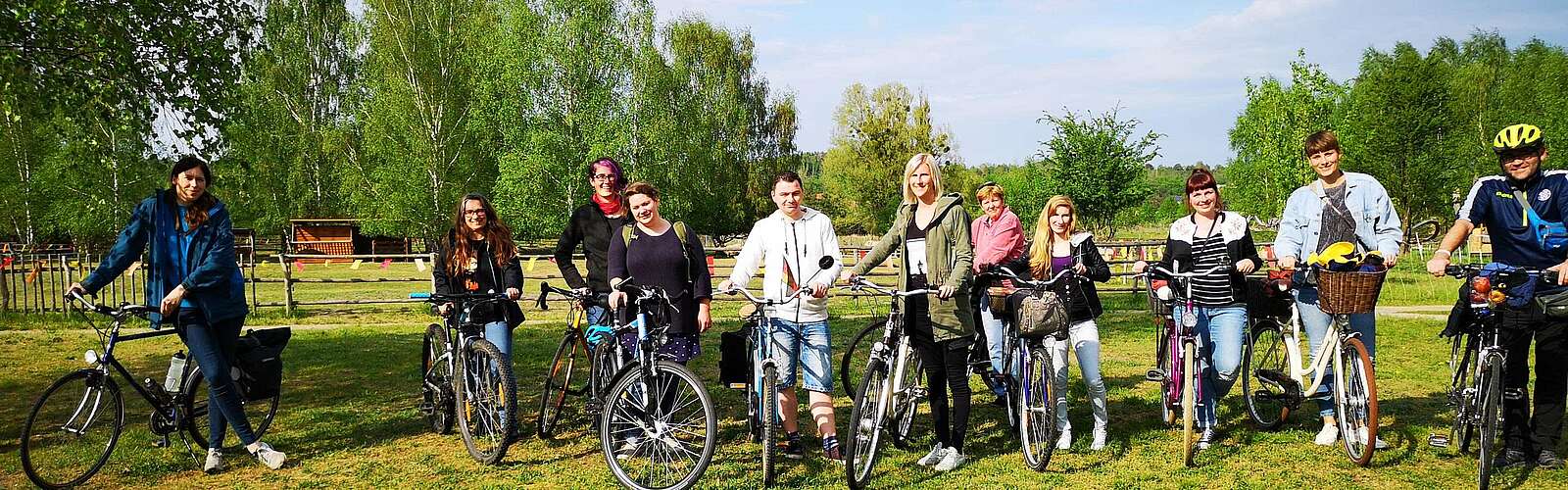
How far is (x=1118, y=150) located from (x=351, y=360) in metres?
18.1

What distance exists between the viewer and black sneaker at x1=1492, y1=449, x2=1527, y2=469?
503 cm

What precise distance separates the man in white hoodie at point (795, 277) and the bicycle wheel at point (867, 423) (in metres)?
0.40

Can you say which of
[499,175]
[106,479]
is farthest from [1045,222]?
[499,175]

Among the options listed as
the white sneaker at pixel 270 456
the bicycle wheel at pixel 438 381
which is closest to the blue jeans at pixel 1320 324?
the bicycle wheel at pixel 438 381

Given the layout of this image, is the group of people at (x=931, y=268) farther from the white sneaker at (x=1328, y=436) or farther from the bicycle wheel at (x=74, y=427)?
the bicycle wheel at (x=74, y=427)

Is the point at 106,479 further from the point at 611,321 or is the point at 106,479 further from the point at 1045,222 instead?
the point at 1045,222

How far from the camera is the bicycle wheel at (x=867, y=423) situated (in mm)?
4613

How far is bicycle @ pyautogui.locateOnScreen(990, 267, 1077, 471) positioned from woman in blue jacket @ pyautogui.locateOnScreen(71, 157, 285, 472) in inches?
172

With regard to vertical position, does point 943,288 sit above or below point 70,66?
below

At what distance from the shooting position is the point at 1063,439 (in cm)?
568

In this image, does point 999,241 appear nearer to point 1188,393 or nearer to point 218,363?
point 1188,393

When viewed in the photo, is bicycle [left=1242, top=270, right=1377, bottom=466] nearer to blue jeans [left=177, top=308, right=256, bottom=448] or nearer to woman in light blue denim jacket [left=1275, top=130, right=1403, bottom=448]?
woman in light blue denim jacket [left=1275, top=130, right=1403, bottom=448]

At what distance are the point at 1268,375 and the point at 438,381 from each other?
5289mm

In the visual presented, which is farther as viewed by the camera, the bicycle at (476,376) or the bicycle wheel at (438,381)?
the bicycle wheel at (438,381)
